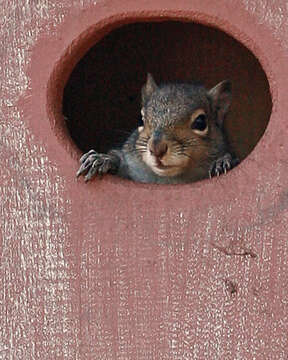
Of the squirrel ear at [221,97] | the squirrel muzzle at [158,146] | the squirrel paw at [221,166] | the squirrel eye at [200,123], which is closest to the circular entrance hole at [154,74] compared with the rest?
the squirrel ear at [221,97]

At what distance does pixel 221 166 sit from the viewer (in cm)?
263

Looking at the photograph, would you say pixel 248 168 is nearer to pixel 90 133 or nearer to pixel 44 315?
pixel 44 315

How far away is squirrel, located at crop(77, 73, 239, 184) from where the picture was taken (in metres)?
2.53

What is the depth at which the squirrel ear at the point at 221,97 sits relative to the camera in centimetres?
292

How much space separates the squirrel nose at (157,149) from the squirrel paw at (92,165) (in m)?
0.11

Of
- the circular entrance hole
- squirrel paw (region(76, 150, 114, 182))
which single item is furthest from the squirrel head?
the circular entrance hole

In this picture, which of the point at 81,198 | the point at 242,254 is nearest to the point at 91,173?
the point at 81,198

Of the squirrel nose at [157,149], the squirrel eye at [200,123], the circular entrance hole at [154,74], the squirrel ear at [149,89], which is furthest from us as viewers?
the circular entrance hole at [154,74]

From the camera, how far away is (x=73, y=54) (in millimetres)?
2480

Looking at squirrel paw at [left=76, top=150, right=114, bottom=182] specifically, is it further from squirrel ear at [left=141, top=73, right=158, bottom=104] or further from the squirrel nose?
squirrel ear at [left=141, top=73, right=158, bottom=104]

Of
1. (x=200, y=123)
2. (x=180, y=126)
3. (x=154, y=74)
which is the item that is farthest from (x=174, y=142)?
(x=154, y=74)

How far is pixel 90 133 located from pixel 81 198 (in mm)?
880

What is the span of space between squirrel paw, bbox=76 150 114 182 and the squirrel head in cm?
12

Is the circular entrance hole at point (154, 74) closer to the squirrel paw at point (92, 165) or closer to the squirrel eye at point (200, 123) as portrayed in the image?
the squirrel eye at point (200, 123)
